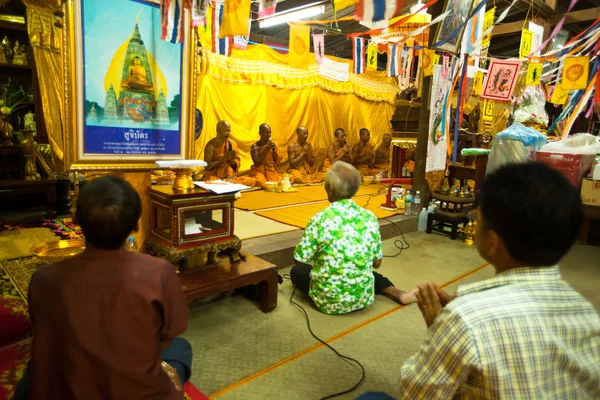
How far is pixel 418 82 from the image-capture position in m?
7.71

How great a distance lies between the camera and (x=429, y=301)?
116cm

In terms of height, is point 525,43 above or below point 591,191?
above

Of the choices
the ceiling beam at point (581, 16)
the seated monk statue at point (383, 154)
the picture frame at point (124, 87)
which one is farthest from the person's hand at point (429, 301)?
the seated monk statue at point (383, 154)

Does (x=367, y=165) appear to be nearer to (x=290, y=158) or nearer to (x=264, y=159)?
(x=290, y=158)

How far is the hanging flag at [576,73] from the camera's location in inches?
219

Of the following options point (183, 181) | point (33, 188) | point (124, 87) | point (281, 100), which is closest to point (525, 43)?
point (281, 100)

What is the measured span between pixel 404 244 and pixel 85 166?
345 cm

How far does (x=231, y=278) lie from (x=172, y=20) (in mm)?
1702

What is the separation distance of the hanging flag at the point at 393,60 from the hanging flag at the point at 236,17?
3939 mm

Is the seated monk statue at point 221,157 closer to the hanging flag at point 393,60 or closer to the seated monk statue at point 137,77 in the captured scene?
the hanging flag at point 393,60

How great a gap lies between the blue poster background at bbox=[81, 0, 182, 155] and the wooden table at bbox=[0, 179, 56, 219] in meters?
2.55

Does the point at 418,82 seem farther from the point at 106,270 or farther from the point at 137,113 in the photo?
the point at 106,270

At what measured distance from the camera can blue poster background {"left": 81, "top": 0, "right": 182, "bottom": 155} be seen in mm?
2250

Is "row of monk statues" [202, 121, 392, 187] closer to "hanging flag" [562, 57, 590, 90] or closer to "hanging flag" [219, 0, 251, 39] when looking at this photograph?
"hanging flag" [219, 0, 251, 39]
